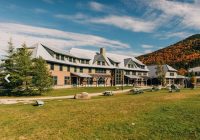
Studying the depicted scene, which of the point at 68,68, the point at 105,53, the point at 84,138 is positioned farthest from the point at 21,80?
the point at 105,53

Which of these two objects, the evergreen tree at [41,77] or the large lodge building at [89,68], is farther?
the large lodge building at [89,68]

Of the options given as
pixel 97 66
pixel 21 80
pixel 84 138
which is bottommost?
pixel 84 138

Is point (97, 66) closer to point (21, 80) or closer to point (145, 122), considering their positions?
point (21, 80)

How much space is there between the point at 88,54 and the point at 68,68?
12725 millimetres

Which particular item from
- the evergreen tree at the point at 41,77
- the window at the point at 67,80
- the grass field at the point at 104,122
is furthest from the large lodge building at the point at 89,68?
the grass field at the point at 104,122

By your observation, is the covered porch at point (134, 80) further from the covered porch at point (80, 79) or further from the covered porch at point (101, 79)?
the covered porch at point (80, 79)

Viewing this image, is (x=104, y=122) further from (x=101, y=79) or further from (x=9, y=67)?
(x=101, y=79)

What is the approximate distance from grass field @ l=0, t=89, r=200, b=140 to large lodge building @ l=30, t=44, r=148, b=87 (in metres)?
32.3

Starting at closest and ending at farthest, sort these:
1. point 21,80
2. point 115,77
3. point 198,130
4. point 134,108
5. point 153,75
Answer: point 198,130, point 134,108, point 21,80, point 115,77, point 153,75

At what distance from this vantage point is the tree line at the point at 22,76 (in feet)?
128

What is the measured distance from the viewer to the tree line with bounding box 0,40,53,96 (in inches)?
1539

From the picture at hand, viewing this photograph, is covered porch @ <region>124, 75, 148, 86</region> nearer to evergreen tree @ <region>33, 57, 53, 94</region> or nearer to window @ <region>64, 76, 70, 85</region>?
→ window @ <region>64, 76, 70, 85</region>

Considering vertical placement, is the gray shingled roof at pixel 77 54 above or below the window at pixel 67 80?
above

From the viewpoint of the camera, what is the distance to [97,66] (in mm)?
68938
